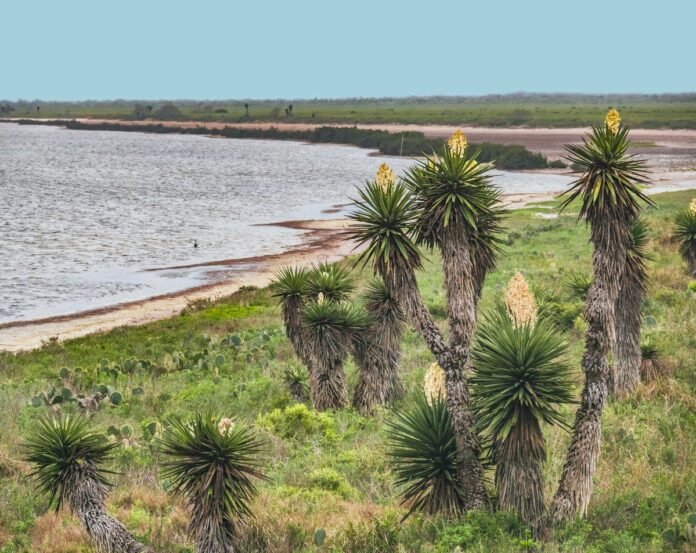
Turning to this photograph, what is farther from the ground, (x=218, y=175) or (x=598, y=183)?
(x=598, y=183)

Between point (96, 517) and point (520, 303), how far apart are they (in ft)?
18.6

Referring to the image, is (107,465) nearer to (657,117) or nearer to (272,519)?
(272,519)

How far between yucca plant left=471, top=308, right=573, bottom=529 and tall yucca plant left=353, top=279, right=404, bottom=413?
685cm

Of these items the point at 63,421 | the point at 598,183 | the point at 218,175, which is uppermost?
the point at 598,183

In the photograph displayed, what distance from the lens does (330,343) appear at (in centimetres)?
1636

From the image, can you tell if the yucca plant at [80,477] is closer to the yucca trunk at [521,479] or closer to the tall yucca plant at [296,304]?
the yucca trunk at [521,479]

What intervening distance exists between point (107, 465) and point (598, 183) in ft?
28.7

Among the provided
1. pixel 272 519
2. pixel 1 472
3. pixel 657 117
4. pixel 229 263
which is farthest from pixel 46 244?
pixel 657 117

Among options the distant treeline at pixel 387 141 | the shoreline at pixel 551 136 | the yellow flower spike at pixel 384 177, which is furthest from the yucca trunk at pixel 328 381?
the shoreline at pixel 551 136

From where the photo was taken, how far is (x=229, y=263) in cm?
4544

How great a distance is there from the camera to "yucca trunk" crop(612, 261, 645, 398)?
1622cm

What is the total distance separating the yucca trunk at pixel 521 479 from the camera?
9.50m

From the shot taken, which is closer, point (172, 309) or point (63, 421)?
point (63, 421)

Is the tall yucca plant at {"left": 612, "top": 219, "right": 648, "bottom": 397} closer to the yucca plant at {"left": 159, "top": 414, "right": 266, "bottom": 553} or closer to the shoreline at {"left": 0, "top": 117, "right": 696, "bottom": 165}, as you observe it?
the yucca plant at {"left": 159, "top": 414, "right": 266, "bottom": 553}
